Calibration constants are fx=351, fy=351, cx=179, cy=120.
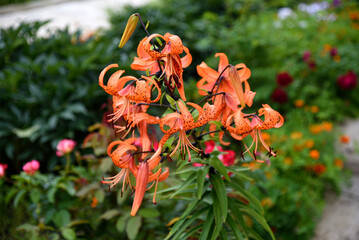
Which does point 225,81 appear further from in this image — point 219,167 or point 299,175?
point 299,175

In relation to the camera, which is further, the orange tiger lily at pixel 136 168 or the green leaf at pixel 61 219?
the green leaf at pixel 61 219

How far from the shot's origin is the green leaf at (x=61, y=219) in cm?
163

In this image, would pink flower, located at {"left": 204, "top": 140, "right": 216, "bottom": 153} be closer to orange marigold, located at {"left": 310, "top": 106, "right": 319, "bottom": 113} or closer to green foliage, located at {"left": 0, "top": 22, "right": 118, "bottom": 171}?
green foliage, located at {"left": 0, "top": 22, "right": 118, "bottom": 171}

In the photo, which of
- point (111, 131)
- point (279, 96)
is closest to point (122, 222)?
point (111, 131)

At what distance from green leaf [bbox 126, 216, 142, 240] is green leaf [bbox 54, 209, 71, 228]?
0.33 m

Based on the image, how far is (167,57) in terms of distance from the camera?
0.93 metres

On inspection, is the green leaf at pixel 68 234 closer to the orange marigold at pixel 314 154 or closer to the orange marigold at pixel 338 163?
the orange marigold at pixel 314 154

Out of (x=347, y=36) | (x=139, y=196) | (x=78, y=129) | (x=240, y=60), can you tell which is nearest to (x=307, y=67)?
(x=240, y=60)

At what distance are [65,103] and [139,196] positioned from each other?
1738 millimetres

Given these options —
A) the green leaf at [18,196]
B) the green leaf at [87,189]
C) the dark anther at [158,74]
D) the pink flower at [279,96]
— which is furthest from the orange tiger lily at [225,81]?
the pink flower at [279,96]

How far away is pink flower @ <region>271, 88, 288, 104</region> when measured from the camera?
2.96 m

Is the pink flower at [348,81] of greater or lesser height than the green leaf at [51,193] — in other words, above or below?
below

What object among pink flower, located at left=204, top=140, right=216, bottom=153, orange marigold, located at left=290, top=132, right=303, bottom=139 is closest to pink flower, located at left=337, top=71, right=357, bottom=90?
orange marigold, located at left=290, top=132, right=303, bottom=139

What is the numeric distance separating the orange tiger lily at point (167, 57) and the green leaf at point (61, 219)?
98cm
